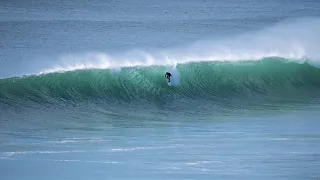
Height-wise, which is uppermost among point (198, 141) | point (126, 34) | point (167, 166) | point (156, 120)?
point (126, 34)

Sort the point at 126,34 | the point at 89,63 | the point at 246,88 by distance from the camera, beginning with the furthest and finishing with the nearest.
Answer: the point at 126,34 < the point at 89,63 < the point at 246,88

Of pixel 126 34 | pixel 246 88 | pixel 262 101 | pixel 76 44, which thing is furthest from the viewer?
pixel 126 34

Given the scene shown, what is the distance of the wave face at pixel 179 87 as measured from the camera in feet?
65.0

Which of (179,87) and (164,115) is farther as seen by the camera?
(179,87)

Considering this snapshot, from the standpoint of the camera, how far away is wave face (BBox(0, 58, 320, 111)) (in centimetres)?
1980

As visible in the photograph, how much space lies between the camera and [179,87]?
2145cm

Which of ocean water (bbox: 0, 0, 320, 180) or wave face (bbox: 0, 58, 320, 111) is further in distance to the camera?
wave face (bbox: 0, 58, 320, 111)

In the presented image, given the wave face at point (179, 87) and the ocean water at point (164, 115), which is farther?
the wave face at point (179, 87)

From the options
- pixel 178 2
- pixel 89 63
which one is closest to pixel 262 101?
pixel 89 63

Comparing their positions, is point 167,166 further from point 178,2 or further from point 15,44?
point 178,2

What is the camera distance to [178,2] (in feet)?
223

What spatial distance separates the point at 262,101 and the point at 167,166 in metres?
7.70

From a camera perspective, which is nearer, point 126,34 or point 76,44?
point 76,44

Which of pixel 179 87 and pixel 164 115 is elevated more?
→ pixel 179 87
